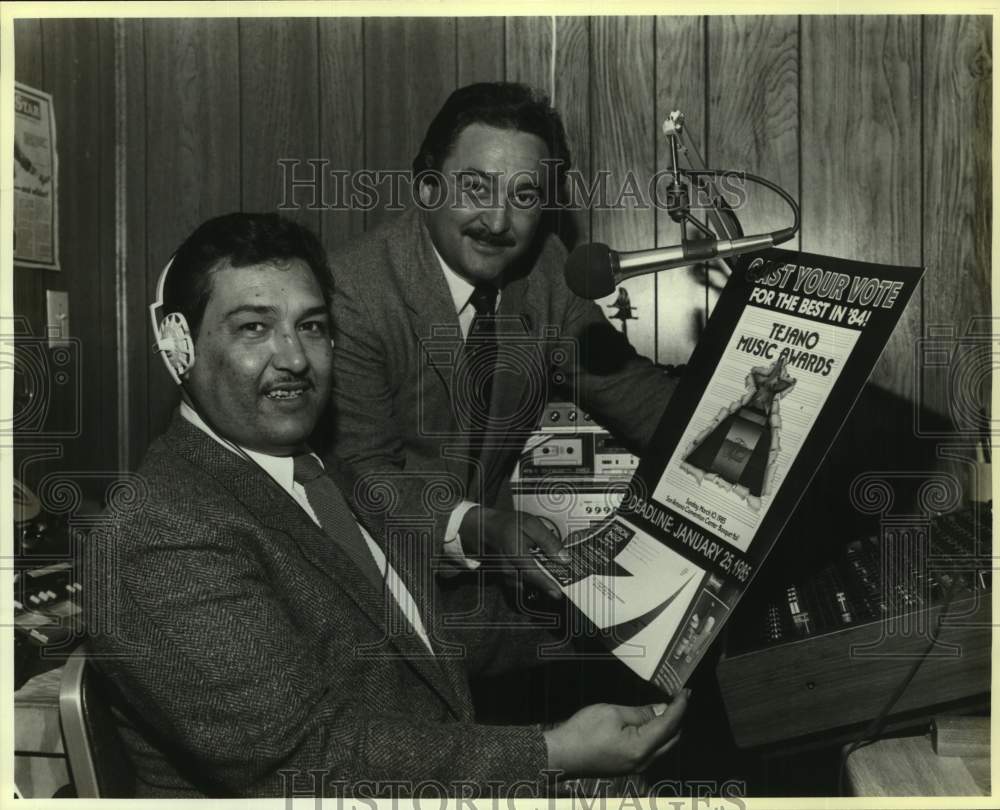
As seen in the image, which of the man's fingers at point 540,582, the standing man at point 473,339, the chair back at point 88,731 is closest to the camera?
the chair back at point 88,731

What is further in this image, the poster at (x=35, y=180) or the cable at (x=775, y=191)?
the poster at (x=35, y=180)

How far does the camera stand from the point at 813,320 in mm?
1174

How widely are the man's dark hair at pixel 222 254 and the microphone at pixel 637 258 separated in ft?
1.32

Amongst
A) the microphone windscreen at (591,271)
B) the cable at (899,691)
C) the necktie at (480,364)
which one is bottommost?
the cable at (899,691)

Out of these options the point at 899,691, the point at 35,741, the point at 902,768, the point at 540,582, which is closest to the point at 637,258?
the point at 540,582

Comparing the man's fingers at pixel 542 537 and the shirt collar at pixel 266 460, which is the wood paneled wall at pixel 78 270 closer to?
the shirt collar at pixel 266 460

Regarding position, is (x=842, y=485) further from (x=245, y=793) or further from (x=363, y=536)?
(x=245, y=793)

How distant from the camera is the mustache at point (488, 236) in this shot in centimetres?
153

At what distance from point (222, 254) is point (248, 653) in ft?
1.85

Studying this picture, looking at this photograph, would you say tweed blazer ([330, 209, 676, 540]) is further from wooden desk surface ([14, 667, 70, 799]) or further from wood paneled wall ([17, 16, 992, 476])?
wooden desk surface ([14, 667, 70, 799])

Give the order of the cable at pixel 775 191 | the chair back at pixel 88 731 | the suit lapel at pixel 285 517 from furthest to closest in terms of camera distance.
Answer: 1. the cable at pixel 775 191
2. the suit lapel at pixel 285 517
3. the chair back at pixel 88 731

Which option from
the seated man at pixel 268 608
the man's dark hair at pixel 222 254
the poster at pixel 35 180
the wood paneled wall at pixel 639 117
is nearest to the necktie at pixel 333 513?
the seated man at pixel 268 608

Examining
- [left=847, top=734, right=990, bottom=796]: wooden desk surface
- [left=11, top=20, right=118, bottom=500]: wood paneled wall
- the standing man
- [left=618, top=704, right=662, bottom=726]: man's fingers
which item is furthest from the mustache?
[left=847, top=734, right=990, bottom=796]: wooden desk surface

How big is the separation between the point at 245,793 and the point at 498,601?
50 centimetres
